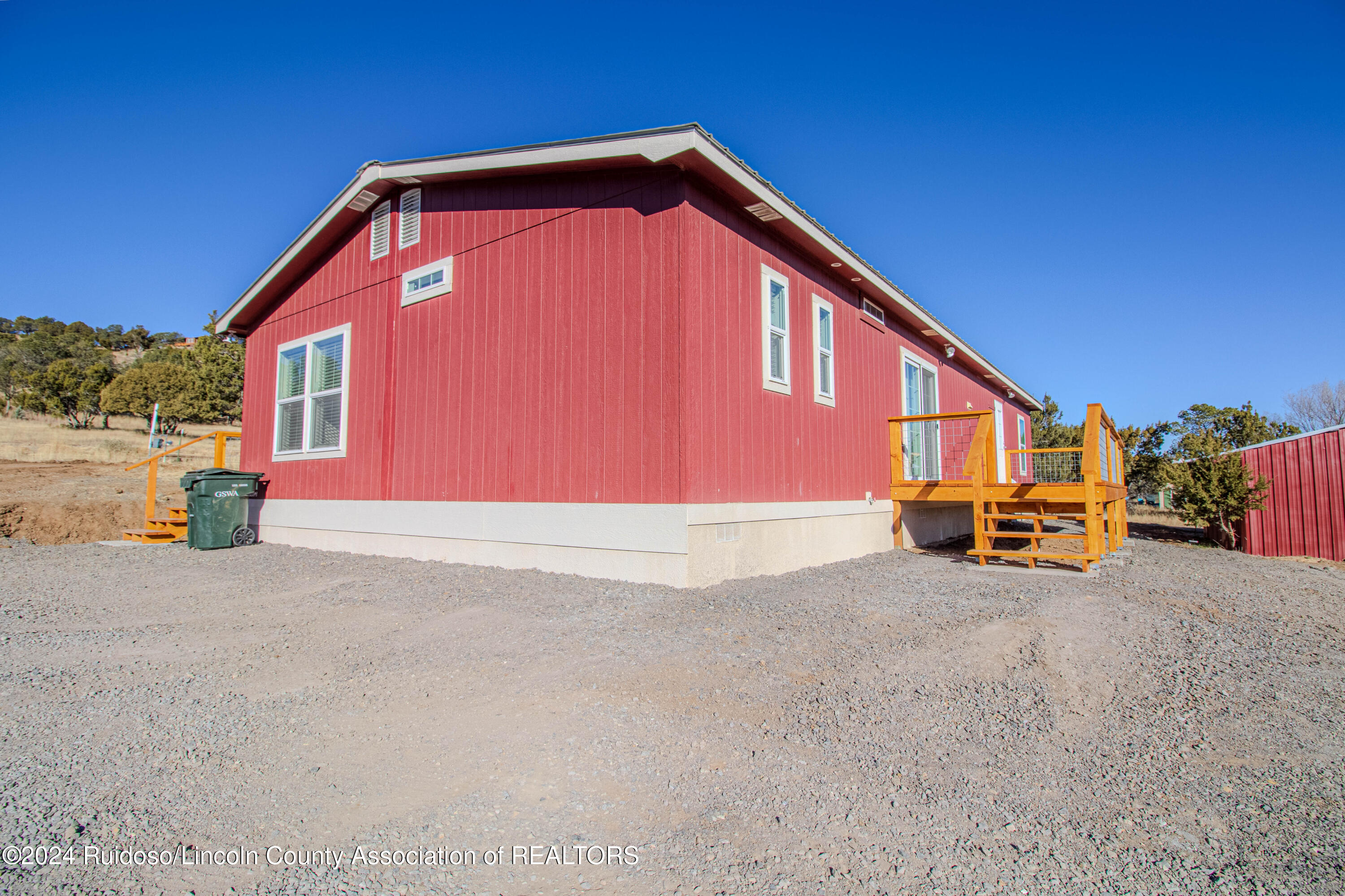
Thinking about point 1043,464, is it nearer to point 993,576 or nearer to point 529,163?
point 993,576

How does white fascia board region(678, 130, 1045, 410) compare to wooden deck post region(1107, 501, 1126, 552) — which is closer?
white fascia board region(678, 130, 1045, 410)

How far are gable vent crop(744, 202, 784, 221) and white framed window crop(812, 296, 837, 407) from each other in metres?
1.43

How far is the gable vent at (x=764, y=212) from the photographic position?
6613mm

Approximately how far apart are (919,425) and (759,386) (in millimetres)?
4848

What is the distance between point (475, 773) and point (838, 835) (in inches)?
51.6

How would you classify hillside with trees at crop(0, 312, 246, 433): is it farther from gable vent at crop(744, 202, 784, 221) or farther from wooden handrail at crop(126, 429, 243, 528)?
gable vent at crop(744, 202, 784, 221)

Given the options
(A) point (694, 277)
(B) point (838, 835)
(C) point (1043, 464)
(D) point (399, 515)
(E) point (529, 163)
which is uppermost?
(E) point (529, 163)

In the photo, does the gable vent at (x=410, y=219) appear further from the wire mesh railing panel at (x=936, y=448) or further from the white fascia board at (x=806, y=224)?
the wire mesh railing panel at (x=936, y=448)

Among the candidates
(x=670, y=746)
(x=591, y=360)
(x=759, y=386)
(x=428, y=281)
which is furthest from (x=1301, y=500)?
(x=428, y=281)

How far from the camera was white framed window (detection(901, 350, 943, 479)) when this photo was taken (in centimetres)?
1020

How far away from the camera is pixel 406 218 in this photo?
837 cm

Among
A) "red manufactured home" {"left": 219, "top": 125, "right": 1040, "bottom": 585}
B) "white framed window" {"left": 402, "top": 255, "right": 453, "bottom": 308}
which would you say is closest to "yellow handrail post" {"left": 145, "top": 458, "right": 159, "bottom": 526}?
"red manufactured home" {"left": 219, "top": 125, "right": 1040, "bottom": 585}

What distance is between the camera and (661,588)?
5.44 meters

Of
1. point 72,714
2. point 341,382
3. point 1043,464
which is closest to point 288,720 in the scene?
point 72,714
